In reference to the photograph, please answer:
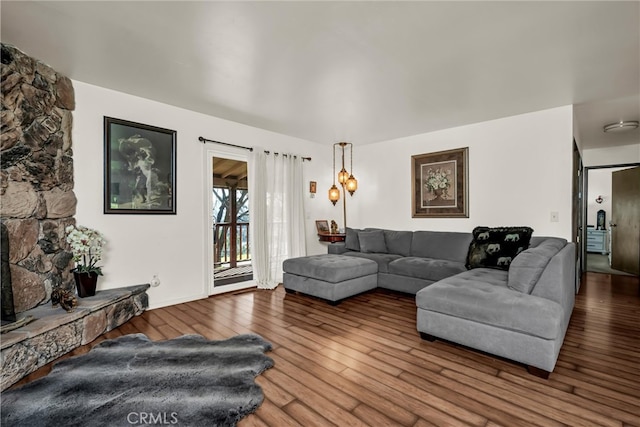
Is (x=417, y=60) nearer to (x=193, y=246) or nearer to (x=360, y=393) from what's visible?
(x=360, y=393)

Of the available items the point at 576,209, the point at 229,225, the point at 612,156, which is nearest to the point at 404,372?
the point at 576,209

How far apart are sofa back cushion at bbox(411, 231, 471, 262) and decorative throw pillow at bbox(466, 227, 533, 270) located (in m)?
0.47

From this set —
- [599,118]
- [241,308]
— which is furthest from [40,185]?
[599,118]

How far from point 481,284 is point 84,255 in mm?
3684

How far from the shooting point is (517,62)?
101 inches

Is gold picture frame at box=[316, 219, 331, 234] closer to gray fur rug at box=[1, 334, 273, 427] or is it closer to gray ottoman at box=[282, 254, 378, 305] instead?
gray ottoman at box=[282, 254, 378, 305]

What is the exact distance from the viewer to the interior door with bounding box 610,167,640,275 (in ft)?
16.9

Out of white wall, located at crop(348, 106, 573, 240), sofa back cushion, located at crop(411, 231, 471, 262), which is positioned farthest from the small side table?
sofa back cushion, located at crop(411, 231, 471, 262)

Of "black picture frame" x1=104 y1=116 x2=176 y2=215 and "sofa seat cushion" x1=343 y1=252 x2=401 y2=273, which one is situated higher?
"black picture frame" x1=104 y1=116 x2=176 y2=215

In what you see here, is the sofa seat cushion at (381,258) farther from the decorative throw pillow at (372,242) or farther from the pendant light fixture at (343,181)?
the pendant light fixture at (343,181)

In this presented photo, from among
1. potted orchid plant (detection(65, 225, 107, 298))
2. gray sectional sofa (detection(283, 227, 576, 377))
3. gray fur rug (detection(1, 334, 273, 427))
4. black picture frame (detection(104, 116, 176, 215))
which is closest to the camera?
gray fur rug (detection(1, 334, 273, 427))

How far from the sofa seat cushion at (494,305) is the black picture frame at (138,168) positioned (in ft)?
10.2

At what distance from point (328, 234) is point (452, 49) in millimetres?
3481

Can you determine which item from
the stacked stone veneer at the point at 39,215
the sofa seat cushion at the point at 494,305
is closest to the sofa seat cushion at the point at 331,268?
the sofa seat cushion at the point at 494,305
